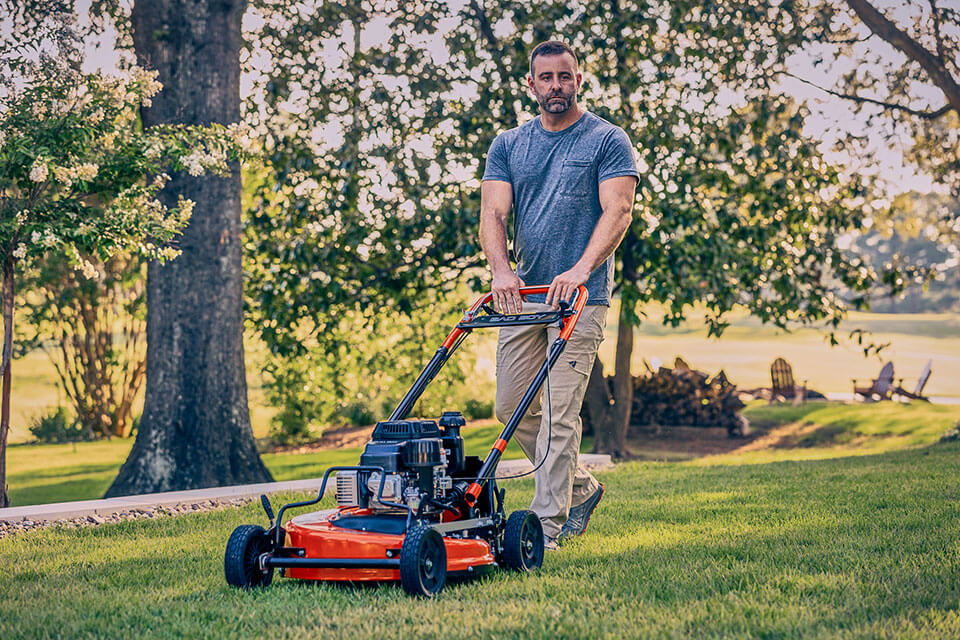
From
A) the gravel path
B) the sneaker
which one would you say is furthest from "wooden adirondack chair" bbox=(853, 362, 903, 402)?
the sneaker

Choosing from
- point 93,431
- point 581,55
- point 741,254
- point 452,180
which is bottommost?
point 93,431

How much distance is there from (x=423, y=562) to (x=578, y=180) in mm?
1894

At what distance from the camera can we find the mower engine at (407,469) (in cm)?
367

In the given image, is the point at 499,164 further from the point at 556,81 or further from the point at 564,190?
the point at 556,81

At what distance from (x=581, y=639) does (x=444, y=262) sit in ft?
26.8

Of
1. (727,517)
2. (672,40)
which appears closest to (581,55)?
(672,40)

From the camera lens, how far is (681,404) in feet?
51.9

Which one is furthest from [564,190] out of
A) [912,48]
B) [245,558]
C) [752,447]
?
[752,447]

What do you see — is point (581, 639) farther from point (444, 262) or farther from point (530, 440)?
point (444, 262)

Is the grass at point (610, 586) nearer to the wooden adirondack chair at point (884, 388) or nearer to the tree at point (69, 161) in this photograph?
the tree at point (69, 161)

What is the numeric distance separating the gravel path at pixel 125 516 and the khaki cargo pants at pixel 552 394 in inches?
107

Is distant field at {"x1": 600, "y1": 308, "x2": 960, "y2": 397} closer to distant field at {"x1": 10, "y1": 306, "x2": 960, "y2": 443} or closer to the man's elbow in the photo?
distant field at {"x1": 10, "y1": 306, "x2": 960, "y2": 443}

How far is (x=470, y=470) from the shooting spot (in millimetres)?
4090

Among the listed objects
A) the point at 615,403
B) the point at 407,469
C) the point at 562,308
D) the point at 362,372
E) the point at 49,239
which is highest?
the point at 49,239
